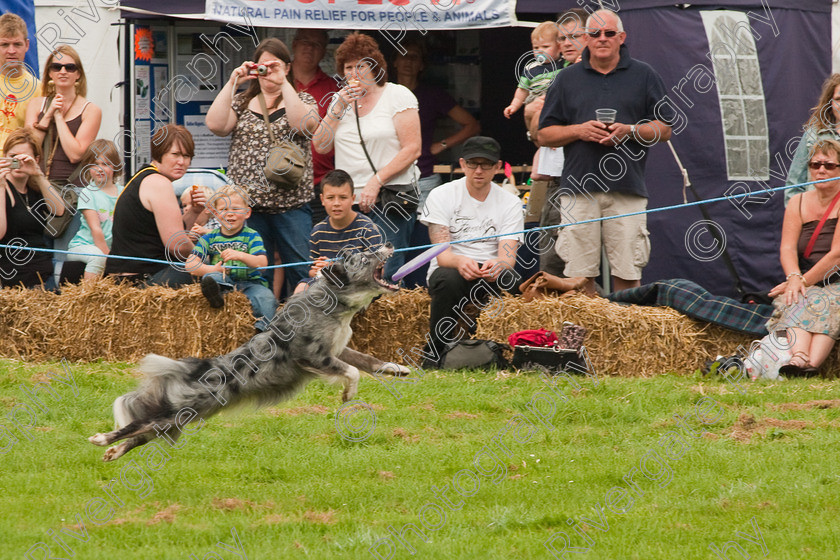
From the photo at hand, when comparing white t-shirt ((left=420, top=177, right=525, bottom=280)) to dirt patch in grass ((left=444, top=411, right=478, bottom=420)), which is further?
white t-shirt ((left=420, top=177, right=525, bottom=280))

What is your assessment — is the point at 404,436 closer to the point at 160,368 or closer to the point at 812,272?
the point at 160,368

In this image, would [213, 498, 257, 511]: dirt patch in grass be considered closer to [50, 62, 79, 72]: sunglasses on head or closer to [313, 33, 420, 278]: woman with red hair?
[313, 33, 420, 278]: woman with red hair

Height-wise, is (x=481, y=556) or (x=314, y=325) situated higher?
(x=314, y=325)

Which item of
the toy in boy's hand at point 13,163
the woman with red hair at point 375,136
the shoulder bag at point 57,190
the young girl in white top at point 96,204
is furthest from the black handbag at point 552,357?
the toy in boy's hand at point 13,163

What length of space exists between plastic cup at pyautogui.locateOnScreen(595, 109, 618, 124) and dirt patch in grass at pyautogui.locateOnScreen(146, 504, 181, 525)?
5067 millimetres

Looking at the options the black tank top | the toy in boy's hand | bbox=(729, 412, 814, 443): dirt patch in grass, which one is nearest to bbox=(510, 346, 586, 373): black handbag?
bbox=(729, 412, 814, 443): dirt patch in grass

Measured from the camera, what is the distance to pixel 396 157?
9.96 m

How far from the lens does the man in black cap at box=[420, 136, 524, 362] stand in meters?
9.39

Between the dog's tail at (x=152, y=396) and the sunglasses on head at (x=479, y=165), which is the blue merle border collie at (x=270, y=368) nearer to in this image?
the dog's tail at (x=152, y=396)

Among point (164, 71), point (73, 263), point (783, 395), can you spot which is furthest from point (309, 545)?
point (164, 71)

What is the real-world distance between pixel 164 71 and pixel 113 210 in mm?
2414

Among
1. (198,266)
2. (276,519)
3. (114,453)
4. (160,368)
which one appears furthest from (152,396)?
(198,266)

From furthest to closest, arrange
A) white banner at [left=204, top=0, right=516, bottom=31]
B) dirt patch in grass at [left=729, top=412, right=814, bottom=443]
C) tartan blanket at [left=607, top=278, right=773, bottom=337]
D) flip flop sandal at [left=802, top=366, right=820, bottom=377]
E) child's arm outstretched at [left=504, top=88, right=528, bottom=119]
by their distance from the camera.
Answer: white banner at [left=204, top=0, right=516, bottom=31], child's arm outstretched at [left=504, top=88, right=528, bottom=119], tartan blanket at [left=607, top=278, right=773, bottom=337], flip flop sandal at [left=802, top=366, right=820, bottom=377], dirt patch in grass at [left=729, top=412, right=814, bottom=443]

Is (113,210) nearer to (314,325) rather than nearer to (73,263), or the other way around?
(73,263)
